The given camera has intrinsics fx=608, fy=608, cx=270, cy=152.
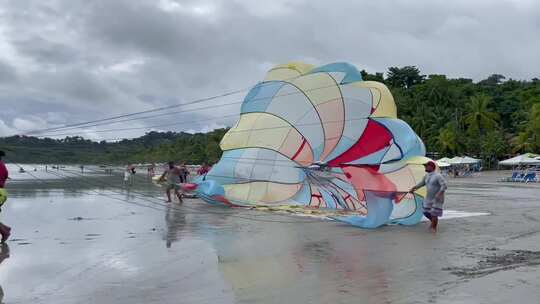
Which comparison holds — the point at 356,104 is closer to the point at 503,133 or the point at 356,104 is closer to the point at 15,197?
the point at 15,197

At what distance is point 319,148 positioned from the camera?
17719 mm

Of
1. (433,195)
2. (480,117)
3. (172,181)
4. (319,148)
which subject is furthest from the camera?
(480,117)

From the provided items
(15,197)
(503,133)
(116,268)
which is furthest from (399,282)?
(503,133)

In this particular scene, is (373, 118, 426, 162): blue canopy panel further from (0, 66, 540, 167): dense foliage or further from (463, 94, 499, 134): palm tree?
(463, 94, 499, 134): palm tree

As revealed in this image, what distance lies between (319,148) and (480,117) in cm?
6966

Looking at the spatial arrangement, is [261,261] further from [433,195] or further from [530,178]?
[530,178]

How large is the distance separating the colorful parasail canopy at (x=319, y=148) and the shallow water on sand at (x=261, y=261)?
5.51 feet

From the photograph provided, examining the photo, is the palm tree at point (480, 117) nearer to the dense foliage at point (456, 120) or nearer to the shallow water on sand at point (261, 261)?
the dense foliage at point (456, 120)

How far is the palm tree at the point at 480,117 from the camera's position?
80875 mm

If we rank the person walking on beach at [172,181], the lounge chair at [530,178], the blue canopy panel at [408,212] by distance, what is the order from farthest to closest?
the lounge chair at [530,178], the person walking on beach at [172,181], the blue canopy panel at [408,212]

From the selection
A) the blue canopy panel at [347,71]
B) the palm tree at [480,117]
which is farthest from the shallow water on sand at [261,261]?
the palm tree at [480,117]

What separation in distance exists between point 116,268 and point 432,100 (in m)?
87.8

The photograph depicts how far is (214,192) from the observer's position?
18609mm

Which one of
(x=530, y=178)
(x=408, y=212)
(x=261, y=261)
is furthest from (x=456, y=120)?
(x=261, y=261)
